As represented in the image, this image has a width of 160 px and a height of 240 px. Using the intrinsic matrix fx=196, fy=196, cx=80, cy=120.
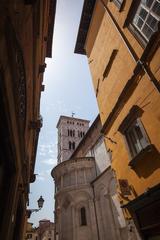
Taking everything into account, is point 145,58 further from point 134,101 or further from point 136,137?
point 136,137

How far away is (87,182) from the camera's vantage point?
73.2 ft

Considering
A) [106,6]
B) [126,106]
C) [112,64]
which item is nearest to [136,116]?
[126,106]

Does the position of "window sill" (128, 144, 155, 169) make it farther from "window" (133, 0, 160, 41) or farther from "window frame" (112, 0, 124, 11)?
"window frame" (112, 0, 124, 11)

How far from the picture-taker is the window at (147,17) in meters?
6.57

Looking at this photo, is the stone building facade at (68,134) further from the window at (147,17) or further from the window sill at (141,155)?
the window at (147,17)

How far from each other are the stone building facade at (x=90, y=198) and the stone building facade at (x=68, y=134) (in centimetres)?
2558

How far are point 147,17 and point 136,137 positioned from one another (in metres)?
4.34

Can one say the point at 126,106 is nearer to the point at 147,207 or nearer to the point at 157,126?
the point at 157,126

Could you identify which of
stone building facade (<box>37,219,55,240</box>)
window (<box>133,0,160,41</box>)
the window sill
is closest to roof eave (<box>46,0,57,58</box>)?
window (<box>133,0,160,41</box>)

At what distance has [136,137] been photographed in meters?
6.86

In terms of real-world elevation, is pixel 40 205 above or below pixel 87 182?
below

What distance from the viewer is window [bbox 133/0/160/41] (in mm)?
6566

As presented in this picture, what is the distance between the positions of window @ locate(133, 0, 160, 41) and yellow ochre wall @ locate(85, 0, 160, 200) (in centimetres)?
45

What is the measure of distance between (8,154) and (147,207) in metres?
4.22
